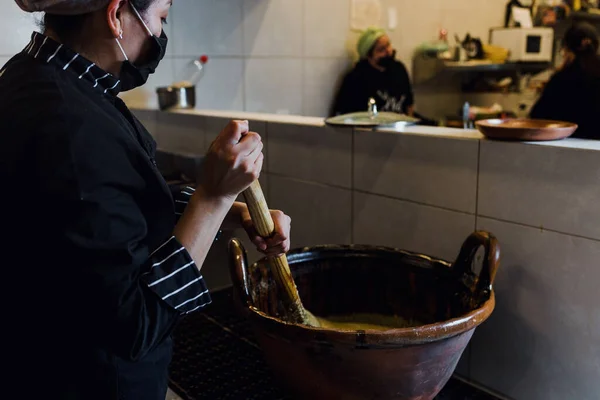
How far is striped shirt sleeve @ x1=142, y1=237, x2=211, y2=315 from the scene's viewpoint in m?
0.75

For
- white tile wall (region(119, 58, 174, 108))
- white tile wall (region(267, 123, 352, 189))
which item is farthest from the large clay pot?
white tile wall (region(119, 58, 174, 108))

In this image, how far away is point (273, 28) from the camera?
3.26m

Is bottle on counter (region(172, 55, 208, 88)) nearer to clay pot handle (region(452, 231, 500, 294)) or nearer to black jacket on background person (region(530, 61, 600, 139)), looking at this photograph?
black jacket on background person (region(530, 61, 600, 139))

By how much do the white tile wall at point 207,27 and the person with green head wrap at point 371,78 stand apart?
2.61 feet

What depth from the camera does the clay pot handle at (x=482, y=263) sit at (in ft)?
3.83

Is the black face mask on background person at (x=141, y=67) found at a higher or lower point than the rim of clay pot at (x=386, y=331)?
higher

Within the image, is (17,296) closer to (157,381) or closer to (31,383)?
(31,383)

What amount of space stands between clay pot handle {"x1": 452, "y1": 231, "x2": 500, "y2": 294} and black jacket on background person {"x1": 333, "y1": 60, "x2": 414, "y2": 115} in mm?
2463

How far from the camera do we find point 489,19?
448 centimetres

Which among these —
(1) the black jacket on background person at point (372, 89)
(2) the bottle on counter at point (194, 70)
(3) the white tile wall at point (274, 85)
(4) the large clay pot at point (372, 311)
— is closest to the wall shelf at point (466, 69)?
(1) the black jacket on background person at point (372, 89)

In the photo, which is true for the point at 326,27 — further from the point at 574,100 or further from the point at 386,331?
the point at 386,331

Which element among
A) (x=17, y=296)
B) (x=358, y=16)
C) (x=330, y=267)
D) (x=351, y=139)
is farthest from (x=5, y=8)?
(x=358, y=16)

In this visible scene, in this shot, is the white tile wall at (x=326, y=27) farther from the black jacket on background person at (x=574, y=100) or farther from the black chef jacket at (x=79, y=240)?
the black chef jacket at (x=79, y=240)

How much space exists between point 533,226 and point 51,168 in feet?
3.15
